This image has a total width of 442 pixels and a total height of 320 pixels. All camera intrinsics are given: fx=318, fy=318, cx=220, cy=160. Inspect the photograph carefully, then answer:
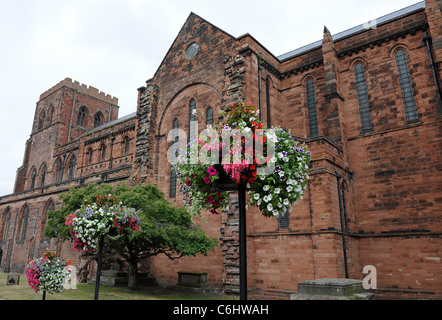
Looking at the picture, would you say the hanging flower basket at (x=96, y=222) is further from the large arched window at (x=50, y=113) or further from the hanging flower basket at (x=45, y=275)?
the large arched window at (x=50, y=113)

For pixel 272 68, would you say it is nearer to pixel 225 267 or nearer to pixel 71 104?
pixel 225 267

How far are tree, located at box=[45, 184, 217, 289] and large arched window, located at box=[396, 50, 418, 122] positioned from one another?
42.6 ft

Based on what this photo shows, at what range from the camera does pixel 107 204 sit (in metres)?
10.2

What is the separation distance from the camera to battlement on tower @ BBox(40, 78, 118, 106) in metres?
48.3

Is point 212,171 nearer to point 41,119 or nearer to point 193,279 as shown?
point 193,279

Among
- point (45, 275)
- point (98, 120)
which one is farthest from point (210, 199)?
point (98, 120)

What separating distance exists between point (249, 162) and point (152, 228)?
39.3ft

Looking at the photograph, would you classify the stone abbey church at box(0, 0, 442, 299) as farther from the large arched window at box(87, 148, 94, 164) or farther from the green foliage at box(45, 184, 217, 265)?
the large arched window at box(87, 148, 94, 164)

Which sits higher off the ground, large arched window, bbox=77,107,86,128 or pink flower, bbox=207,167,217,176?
large arched window, bbox=77,107,86,128

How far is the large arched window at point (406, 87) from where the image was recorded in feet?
58.4

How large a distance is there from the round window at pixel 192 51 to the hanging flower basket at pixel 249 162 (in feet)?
61.6

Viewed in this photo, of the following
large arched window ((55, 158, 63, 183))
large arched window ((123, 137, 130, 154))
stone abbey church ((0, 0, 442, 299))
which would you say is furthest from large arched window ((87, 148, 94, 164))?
stone abbey church ((0, 0, 442, 299))

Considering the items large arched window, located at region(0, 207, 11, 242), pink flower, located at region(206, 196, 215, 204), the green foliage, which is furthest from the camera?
large arched window, located at region(0, 207, 11, 242)
